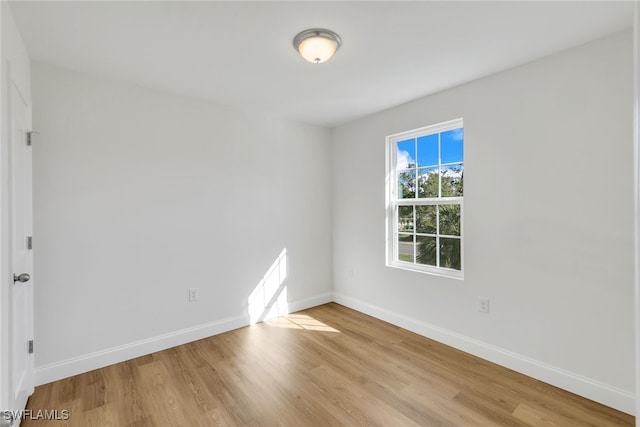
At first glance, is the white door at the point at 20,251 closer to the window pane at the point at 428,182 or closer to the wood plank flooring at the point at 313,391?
the wood plank flooring at the point at 313,391

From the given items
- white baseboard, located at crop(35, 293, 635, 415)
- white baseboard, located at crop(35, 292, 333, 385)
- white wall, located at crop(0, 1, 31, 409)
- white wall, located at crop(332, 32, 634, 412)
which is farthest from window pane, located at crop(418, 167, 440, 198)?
white wall, located at crop(0, 1, 31, 409)

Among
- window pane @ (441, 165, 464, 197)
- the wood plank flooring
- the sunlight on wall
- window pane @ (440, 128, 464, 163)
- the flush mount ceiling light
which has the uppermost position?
the flush mount ceiling light

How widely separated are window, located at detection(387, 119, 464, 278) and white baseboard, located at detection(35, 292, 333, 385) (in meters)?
1.97

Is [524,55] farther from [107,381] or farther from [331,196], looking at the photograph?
[107,381]

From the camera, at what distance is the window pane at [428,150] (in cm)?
312

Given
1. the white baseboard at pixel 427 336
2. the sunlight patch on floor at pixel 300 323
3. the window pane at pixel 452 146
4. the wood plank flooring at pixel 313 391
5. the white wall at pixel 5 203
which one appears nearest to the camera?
the white wall at pixel 5 203

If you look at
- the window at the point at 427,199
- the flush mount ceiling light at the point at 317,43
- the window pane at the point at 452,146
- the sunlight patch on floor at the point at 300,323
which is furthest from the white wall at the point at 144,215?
the window pane at the point at 452,146

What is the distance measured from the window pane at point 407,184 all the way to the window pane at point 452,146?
40cm

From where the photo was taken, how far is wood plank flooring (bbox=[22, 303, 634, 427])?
6.26 ft

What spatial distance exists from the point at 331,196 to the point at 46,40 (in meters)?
3.11

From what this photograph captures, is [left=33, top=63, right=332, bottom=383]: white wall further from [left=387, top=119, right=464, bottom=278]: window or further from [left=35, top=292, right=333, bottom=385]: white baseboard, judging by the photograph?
[left=387, top=119, right=464, bottom=278]: window

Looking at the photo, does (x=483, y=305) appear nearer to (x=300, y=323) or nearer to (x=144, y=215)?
(x=300, y=323)

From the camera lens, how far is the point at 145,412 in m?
1.98

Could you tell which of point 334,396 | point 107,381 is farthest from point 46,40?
point 334,396
